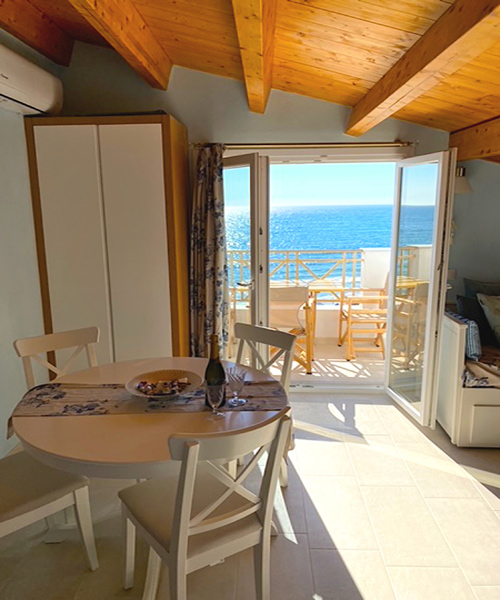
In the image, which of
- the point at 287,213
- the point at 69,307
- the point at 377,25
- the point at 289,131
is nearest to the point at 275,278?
the point at 289,131

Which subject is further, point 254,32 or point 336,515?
point 336,515

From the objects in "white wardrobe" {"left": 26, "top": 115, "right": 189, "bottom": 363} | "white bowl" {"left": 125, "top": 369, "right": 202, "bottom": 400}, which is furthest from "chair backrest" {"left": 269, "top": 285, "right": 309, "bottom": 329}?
"white bowl" {"left": 125, "top": 369, "right": 202, "bottom": 400}

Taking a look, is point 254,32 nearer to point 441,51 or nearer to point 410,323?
point 441,51

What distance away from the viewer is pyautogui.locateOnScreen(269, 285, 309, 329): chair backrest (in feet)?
13.5

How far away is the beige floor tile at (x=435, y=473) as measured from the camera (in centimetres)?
234

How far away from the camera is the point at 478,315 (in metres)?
3.17

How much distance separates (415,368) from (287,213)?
1054 centimetres

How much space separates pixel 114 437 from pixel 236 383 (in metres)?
0.55

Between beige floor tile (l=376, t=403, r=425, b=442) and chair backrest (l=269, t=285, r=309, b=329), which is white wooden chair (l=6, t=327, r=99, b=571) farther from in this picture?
chair backrest (l=269, t=285, r=309, b=329)

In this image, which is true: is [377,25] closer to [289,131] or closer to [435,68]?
[435,68]

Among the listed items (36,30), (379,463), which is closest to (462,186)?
(379,463)

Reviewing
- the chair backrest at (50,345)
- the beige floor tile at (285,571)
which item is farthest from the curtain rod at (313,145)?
the beige floor tile at (285,571)

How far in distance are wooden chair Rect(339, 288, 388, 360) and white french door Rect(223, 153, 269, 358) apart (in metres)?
1.50

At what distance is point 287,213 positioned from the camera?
13297 mm
